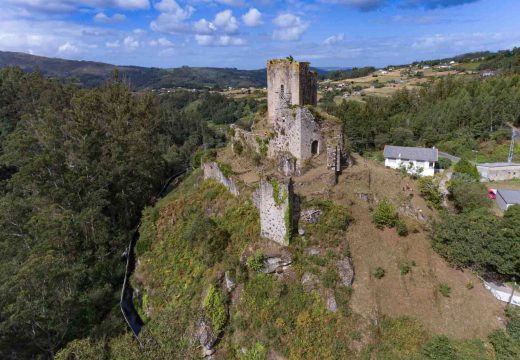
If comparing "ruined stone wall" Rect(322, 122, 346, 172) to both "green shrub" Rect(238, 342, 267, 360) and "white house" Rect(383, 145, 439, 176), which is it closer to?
"green shrub" Rect(238, 342, 267, 360)

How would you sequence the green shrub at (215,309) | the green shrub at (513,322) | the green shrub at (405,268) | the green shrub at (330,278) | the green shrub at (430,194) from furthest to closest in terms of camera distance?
1. the green shrub at (430,194)
2. the green shrub at (405,268)
3. the green shrub at (215,309)
4. the green shrub at (330,278)
5. the green shrub at (513,322)

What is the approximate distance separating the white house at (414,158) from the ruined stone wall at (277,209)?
25279mm

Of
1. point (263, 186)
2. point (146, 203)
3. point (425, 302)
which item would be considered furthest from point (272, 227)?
point (146, 203)

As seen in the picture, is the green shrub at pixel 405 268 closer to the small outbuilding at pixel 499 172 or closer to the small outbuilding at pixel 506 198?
the small outbuilding at pixel 506 198

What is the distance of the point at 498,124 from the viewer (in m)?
58.2

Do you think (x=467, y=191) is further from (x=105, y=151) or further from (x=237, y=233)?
(x=105, y=151)

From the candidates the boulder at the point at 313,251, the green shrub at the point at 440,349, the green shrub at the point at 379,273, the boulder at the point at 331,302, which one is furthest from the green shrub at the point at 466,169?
the boulder at the point at 331,302

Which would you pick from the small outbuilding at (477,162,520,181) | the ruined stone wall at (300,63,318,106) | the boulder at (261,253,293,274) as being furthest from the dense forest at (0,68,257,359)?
the small outbuilding at (477,162,520,181)

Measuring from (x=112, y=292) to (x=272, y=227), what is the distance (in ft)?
49.4

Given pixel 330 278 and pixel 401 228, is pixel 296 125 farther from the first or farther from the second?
pixel 330 278

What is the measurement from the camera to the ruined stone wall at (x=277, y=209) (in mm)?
20547

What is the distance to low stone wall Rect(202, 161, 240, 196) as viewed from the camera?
26.7 metres

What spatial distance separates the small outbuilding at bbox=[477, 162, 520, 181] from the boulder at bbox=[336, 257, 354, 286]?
30.7m

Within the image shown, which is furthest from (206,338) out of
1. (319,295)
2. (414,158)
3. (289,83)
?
(414,158)
